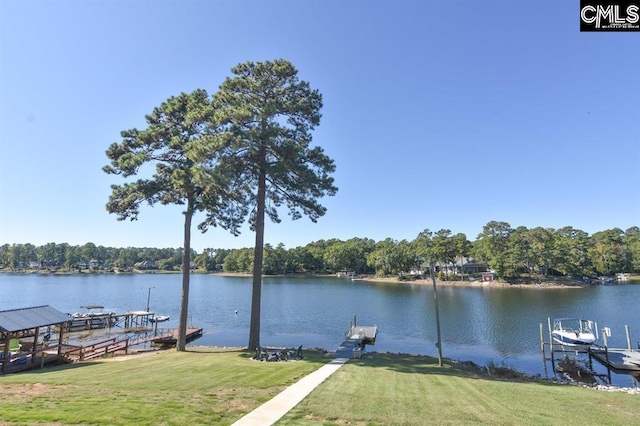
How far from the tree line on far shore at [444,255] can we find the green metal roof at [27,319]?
219 ft

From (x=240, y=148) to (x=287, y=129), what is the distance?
124 inches

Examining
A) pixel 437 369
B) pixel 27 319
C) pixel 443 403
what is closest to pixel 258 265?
pixel 437 369

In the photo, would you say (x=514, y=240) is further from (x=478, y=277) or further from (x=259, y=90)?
(x=259, y=90)

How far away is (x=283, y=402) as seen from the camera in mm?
9164

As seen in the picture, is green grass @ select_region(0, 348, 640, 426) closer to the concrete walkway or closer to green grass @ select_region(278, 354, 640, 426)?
green grass @ select_region(278, 354, 640, 426)

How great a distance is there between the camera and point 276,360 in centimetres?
1641

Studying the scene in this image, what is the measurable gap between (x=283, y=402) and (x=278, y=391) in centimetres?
125

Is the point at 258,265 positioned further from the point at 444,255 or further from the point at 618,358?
the point at 444,255

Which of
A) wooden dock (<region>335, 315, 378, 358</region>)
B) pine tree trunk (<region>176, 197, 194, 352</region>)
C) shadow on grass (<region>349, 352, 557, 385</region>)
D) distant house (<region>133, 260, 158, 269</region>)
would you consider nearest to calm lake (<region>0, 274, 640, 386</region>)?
wooden dock (<region>335, 315, 378, 358</region>)

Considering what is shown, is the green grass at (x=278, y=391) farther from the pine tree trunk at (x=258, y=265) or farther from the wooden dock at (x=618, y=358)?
the wooden dock at (x=618, y=358)

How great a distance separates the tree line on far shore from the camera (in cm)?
8038

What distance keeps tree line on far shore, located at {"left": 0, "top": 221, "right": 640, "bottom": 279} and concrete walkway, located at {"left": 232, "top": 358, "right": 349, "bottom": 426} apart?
65.8 metres

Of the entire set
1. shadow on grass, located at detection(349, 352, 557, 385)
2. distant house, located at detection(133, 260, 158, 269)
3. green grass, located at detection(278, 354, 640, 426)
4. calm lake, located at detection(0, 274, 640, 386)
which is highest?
distant house, located at detection(133, 260, 158, 269)

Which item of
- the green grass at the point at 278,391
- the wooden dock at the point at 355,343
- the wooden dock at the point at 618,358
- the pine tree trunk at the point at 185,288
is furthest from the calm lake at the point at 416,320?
the green grass at the point at 278,391
